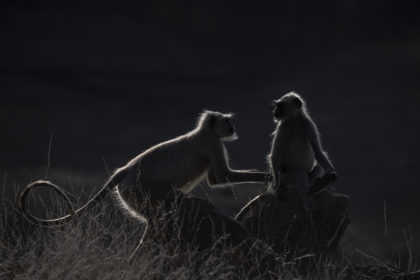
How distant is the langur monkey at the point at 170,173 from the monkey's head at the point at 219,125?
0.7 inches

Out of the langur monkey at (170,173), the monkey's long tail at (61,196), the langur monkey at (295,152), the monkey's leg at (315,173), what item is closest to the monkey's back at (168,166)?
the langur monkey at (170,173)

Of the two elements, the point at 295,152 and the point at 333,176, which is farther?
the point at 295,152

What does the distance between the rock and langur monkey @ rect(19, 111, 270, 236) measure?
67 centimetres

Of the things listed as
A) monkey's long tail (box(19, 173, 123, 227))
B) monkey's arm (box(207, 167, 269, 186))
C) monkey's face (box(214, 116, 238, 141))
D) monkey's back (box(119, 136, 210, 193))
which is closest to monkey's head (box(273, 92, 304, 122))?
monkey's face (box(214, 116, 238, 141))

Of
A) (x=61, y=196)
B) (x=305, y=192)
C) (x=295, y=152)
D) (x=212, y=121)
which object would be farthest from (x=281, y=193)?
(x=61, y=196)

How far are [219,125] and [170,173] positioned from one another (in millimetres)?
1561

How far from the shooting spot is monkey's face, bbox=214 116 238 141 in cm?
1027

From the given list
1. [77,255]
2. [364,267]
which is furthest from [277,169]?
[77,255]

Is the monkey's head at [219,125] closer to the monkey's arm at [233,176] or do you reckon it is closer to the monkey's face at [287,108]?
the monkey's arm at [233,176]

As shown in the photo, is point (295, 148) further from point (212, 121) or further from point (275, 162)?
point (212, 121)

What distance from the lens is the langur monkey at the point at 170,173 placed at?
30.2 feet

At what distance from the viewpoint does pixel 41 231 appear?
26.6 ft

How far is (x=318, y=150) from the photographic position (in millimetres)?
9414

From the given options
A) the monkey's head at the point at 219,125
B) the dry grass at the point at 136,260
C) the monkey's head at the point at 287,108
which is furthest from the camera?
the monkey's head at the point at 219,125
